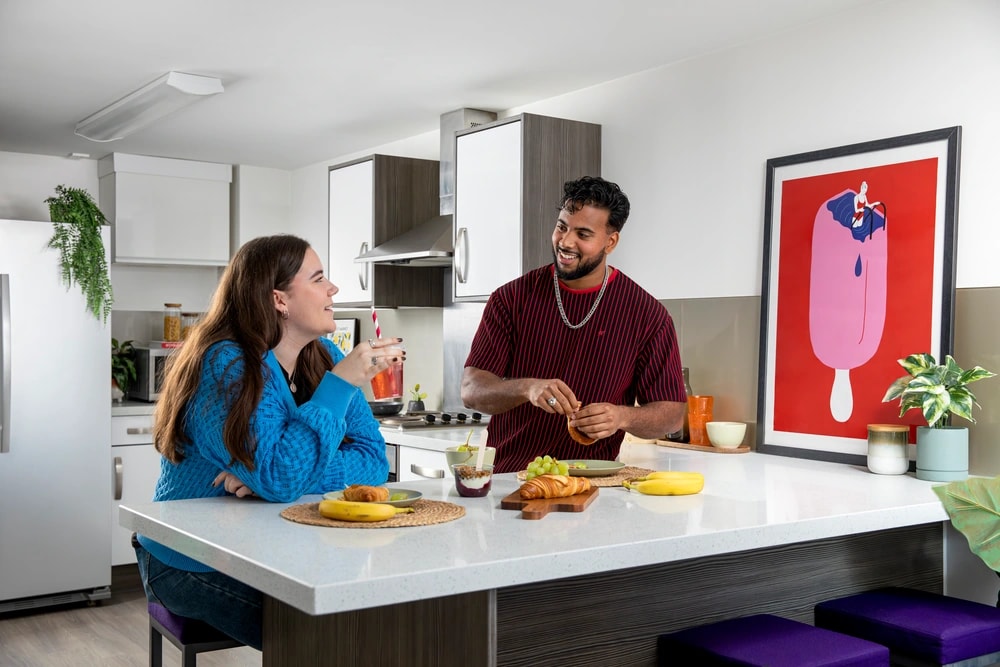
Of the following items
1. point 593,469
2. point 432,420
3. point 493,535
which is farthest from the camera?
point 432,420

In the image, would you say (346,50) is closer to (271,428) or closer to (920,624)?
(271,428)

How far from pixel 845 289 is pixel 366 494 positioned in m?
1.84

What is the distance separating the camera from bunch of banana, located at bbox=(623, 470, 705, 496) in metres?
2.21

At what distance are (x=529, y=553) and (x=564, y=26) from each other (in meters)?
2.20

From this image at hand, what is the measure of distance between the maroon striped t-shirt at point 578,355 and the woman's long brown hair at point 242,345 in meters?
0.74

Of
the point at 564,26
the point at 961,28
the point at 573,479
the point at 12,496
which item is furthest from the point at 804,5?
the point at 12,496

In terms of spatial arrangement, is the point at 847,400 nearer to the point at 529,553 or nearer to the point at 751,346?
the point at 751,346

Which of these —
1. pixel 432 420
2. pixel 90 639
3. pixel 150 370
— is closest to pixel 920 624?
pixel 432 420

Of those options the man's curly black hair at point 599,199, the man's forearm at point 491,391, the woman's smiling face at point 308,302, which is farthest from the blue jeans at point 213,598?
the man's curly black hair at point 599,199

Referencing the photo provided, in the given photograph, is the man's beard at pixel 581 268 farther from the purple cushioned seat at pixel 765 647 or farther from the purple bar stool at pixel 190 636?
the purple bar stool at pixel 190 636

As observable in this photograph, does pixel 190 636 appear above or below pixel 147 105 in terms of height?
below

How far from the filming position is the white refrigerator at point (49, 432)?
4598 mm

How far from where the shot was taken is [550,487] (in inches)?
81.0

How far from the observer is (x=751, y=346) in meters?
3.41
